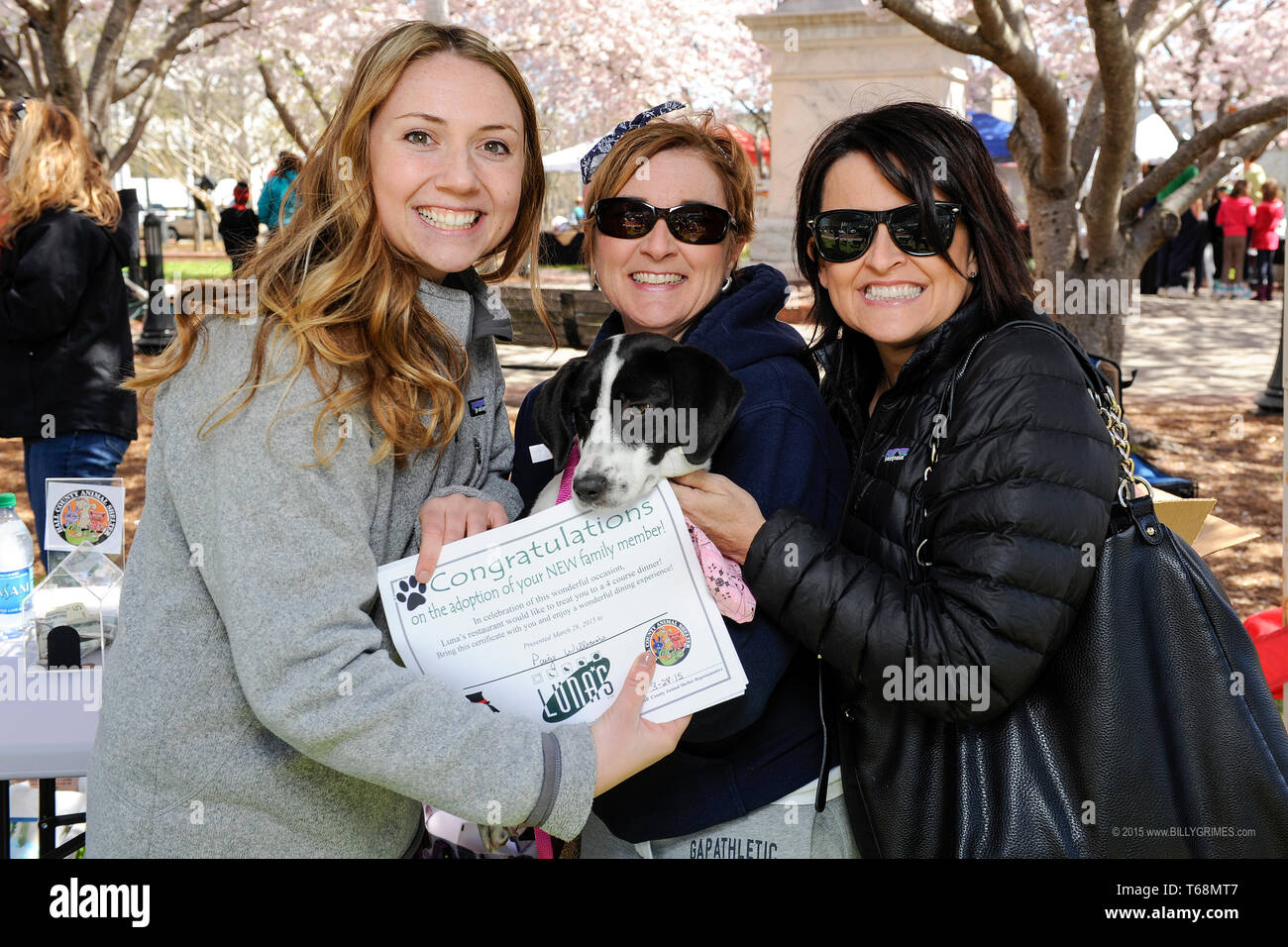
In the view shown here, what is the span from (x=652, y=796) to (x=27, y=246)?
14.9 ft

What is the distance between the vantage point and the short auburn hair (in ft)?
9.31

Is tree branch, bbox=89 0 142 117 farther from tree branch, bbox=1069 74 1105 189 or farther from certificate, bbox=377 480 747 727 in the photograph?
certificate, bbox=377 480 747 727

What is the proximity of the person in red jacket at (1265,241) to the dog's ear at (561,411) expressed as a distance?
902 inches

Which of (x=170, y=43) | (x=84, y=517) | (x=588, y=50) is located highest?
(x=588, y=50)

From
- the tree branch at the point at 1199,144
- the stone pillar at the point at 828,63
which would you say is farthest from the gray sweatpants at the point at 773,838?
the stone pillar at the point at 828,63

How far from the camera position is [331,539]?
181cm

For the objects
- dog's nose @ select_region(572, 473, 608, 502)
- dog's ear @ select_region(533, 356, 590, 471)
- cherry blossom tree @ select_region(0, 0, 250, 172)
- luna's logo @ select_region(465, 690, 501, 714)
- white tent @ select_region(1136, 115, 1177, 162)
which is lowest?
luna's logo @ select_region(465, 690, 501, 714)

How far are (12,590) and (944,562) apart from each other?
3.06 m

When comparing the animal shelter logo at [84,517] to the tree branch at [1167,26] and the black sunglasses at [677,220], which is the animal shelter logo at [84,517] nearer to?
the black sunglasses at [677,220]

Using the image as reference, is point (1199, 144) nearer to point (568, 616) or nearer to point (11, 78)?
point (568, 616)

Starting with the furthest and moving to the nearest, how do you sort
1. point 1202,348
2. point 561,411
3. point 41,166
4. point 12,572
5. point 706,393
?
point 1202,348
point 41,166
point 12,572
point 561,411
point 706,393

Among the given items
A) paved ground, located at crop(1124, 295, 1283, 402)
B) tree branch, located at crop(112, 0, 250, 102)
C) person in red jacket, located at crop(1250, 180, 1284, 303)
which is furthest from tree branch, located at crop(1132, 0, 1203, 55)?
person in red jacket, located at crop(1250, 180, 1284, 303)

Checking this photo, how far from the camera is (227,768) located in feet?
6.27

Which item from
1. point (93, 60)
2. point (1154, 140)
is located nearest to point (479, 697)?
point (93, 60)
